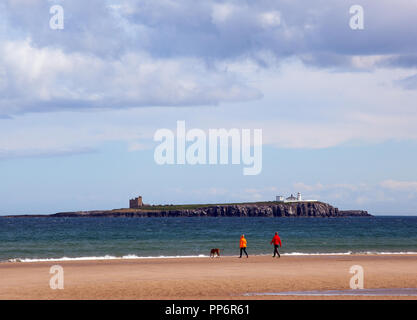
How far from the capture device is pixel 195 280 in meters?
28.8

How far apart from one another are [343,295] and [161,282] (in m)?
8.60

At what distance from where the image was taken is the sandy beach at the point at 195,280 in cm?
2405

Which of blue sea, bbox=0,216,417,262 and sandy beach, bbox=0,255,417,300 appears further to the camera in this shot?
blue sea, bbox=0,216,417,262

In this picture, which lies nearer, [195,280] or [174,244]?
[195,280]

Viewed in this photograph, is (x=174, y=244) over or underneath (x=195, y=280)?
underneath

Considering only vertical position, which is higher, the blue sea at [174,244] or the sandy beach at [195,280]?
the sandy beach at [195,280]

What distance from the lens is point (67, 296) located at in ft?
76.7

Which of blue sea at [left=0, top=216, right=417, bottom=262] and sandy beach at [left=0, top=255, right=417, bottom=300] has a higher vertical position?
sandy beach at [left=0, top=255, right=417, bottom=300]

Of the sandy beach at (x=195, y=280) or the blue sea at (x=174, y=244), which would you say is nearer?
the sandy beach at (x=195, y=280)

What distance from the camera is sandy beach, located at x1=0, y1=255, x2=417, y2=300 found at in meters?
24.0
